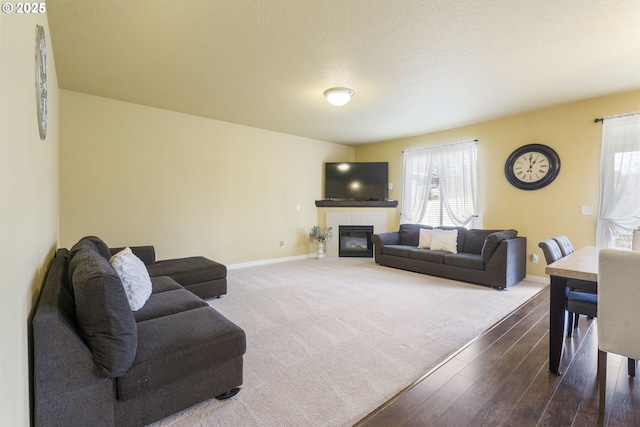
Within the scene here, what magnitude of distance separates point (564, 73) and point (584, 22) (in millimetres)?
1045

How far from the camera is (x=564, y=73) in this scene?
10.1 ft

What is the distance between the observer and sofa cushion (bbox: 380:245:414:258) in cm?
502

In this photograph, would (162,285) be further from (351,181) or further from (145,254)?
(351,181)

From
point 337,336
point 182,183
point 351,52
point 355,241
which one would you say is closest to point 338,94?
point 351,52

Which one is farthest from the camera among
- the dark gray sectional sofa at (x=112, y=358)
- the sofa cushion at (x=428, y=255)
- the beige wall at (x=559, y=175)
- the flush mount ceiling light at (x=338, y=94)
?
the sofa cushion at (x=428, y=255)

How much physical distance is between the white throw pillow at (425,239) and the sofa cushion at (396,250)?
8.3 inches

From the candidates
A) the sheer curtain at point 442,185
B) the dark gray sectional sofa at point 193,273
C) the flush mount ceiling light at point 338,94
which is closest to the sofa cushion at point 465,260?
the sheer curtain at point 442,185

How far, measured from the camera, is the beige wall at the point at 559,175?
387 cm

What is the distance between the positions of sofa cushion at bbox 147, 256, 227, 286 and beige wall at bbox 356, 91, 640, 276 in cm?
443

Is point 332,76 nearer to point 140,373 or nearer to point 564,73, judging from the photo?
point 564,73

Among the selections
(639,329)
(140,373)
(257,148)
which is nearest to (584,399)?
(639,329)

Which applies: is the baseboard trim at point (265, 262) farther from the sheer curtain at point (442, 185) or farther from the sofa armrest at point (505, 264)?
the sofa armrest at point (505, 264)

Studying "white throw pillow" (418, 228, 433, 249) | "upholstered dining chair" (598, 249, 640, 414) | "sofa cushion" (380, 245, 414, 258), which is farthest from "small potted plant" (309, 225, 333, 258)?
"upholstered dining chair" (598, 249, 640, 414)

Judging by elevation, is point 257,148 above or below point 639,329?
above
